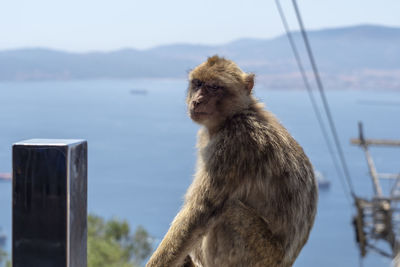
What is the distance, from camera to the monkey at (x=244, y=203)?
2.69 meters

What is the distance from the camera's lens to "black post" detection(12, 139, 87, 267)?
1721 millimetres

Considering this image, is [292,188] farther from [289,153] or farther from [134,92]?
[134,92]

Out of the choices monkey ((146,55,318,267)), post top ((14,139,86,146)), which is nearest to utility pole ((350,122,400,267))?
monkey ((146,55,318,267))

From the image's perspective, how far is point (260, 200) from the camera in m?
2.80

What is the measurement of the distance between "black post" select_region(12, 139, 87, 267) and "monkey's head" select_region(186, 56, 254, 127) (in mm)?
1303

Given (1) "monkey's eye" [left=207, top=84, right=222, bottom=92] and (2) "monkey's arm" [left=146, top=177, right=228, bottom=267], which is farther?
(1) "monkey's eye" [left=207, top=84, right=222, bottom=92]

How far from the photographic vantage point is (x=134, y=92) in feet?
561

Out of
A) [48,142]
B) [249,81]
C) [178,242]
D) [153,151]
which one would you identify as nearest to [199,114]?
[249,81]

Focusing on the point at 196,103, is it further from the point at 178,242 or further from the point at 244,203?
the point at 178,242

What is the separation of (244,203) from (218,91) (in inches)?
25.8

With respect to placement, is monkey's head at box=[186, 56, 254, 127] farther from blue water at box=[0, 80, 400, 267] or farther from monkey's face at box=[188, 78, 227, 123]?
blue water at box=[0, 80, 400, 267]

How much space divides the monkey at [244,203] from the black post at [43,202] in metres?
1.00

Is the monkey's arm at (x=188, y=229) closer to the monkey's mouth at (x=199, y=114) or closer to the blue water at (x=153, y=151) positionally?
the monkey's mouth at (x=199, y=114)

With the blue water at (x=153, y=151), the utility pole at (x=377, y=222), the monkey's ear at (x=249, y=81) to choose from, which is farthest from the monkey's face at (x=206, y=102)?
the blue water at (x=153, y=151)
